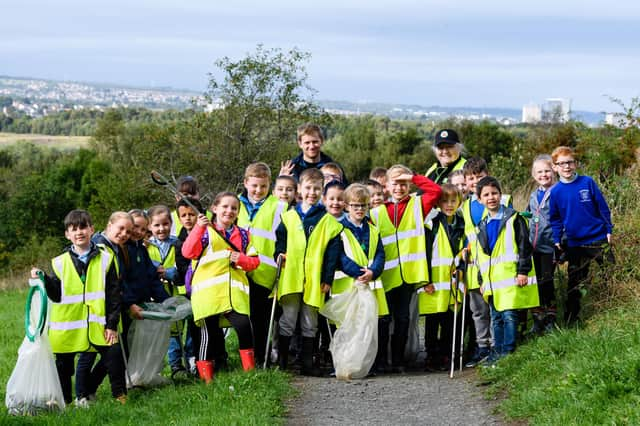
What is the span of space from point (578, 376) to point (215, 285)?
11.0 feet

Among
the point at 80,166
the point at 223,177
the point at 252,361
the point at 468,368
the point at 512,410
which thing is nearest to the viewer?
the point at 512,410

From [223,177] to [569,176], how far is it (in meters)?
24.2

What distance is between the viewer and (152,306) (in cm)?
888

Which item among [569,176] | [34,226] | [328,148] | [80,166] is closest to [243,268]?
[569,176]

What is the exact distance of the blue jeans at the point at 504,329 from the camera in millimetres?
9109

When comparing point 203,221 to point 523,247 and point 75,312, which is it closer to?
point 75,312

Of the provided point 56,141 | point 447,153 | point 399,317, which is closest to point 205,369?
point 399,317

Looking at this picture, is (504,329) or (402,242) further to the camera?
(402,242)

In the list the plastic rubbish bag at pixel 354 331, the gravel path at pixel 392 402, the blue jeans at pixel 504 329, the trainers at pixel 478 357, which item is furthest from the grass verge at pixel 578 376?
the plastic rubbish bag at pixel 354 331

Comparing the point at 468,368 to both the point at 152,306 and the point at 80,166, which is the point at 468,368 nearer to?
the point at 152,306

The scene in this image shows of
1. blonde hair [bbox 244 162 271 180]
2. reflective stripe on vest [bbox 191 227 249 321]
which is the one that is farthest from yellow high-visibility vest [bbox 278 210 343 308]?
reflective stripe on vest [bbox 191 227 249 321]

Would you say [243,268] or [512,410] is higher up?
[243,268]

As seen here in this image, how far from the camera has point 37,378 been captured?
788cm

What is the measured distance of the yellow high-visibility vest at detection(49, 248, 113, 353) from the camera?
26.7ft
